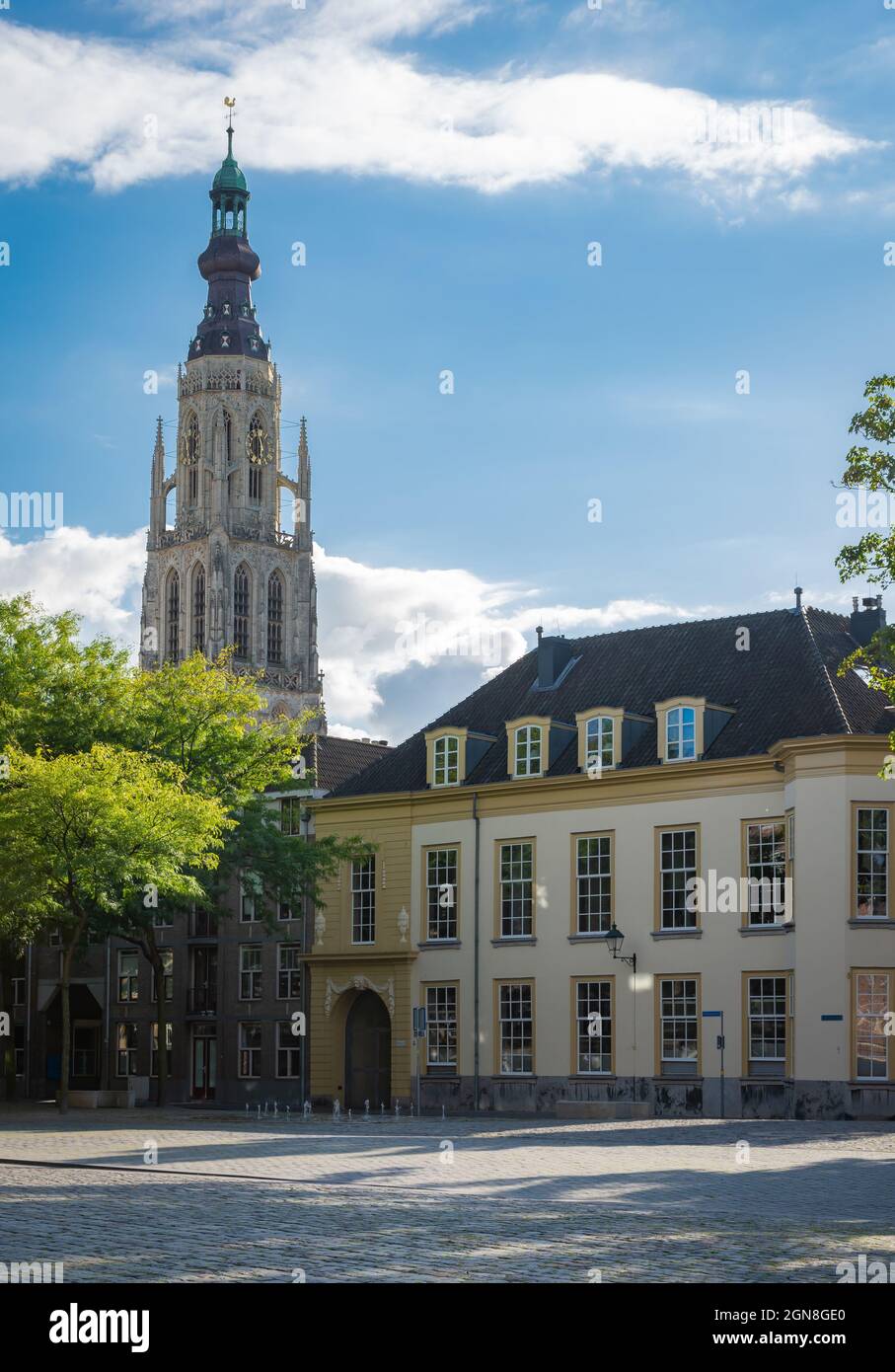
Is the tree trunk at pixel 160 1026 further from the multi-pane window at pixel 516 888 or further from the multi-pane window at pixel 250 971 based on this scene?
the multi-pane window at pixel 250 971

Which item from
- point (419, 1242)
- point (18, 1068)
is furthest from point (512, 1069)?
point (419, 1242)

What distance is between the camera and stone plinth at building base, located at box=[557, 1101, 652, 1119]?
41.8m

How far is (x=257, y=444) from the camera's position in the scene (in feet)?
546

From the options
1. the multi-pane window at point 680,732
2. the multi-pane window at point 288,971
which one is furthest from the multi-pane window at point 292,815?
the multi-pane window at point 680,732

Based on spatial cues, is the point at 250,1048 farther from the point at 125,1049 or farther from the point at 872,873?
the point at 872,873

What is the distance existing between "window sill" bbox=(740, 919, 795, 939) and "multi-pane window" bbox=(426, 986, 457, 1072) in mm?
9562

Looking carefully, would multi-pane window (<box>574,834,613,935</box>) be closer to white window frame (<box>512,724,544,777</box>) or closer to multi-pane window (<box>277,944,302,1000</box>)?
white window frame (<box>512,724,544,777</box>)

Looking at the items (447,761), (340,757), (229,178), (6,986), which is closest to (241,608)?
(229,178)

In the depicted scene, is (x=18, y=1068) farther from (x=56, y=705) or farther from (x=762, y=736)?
(x=762, y=736)

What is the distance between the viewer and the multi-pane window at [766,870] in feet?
144

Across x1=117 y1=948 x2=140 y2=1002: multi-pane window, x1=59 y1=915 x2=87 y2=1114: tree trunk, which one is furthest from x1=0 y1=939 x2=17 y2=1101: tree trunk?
x1=117 y1=948 x2=140 y2=1002: multi-pane window

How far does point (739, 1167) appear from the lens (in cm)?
2473

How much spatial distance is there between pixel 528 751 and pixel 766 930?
9.15 m

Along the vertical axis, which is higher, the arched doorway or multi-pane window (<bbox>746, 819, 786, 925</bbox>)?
multi-pane window (<bbox>746, 819, 786, 925</bbox>)
